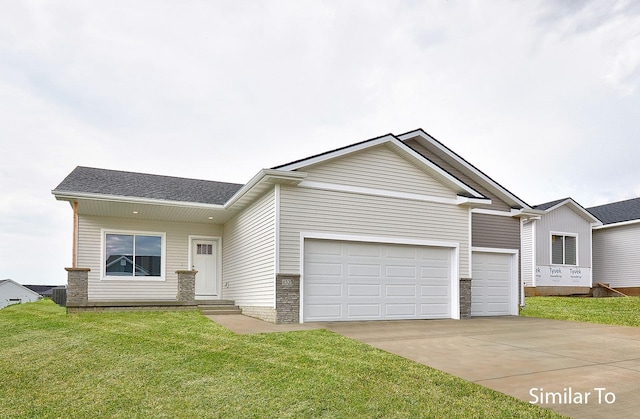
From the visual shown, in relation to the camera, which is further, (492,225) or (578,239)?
(578,239)

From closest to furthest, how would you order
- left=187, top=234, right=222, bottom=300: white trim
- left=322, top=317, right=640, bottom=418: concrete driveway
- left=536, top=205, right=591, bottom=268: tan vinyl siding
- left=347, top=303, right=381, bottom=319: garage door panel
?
left=322, top=317, right=640, bottom=418: concrete driveway
left=347, top=303, right=381, bottom=319: garage door panel
left=187, top=234, right=222, bottom=300: white trim
left=536, top=205, right=591, bottom=268: tan vinyl siding

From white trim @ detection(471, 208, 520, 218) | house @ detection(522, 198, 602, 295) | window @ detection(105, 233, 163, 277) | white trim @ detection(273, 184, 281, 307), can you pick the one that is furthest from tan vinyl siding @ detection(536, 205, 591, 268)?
window @ detection(105, 233, 163, 277)

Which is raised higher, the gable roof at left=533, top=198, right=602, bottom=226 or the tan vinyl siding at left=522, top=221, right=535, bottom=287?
the gable roof at left=533, top=198, right=602, bottom=226

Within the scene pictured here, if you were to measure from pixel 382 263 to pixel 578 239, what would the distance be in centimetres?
1570

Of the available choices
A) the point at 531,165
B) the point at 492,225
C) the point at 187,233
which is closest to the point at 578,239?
the point at 531,165

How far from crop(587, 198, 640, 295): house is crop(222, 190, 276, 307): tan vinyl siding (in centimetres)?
2017

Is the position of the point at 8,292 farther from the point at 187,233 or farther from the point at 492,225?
the point at 492,225

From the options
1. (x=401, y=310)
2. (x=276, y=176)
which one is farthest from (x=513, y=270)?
(x=276, y=176)

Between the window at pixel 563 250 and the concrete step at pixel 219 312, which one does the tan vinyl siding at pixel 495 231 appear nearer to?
the concrete step at pixel 219 312

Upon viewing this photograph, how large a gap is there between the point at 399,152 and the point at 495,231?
4842mm

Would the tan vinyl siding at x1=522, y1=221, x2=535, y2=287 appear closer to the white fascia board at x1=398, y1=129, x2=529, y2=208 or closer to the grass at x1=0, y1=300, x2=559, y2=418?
the white fascia board at x1=398, y1=129, x2=529, y2=208

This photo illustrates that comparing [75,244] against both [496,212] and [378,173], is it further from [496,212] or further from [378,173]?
[496,212]

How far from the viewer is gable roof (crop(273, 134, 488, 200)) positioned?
11.4m

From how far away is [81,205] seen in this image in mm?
13750
